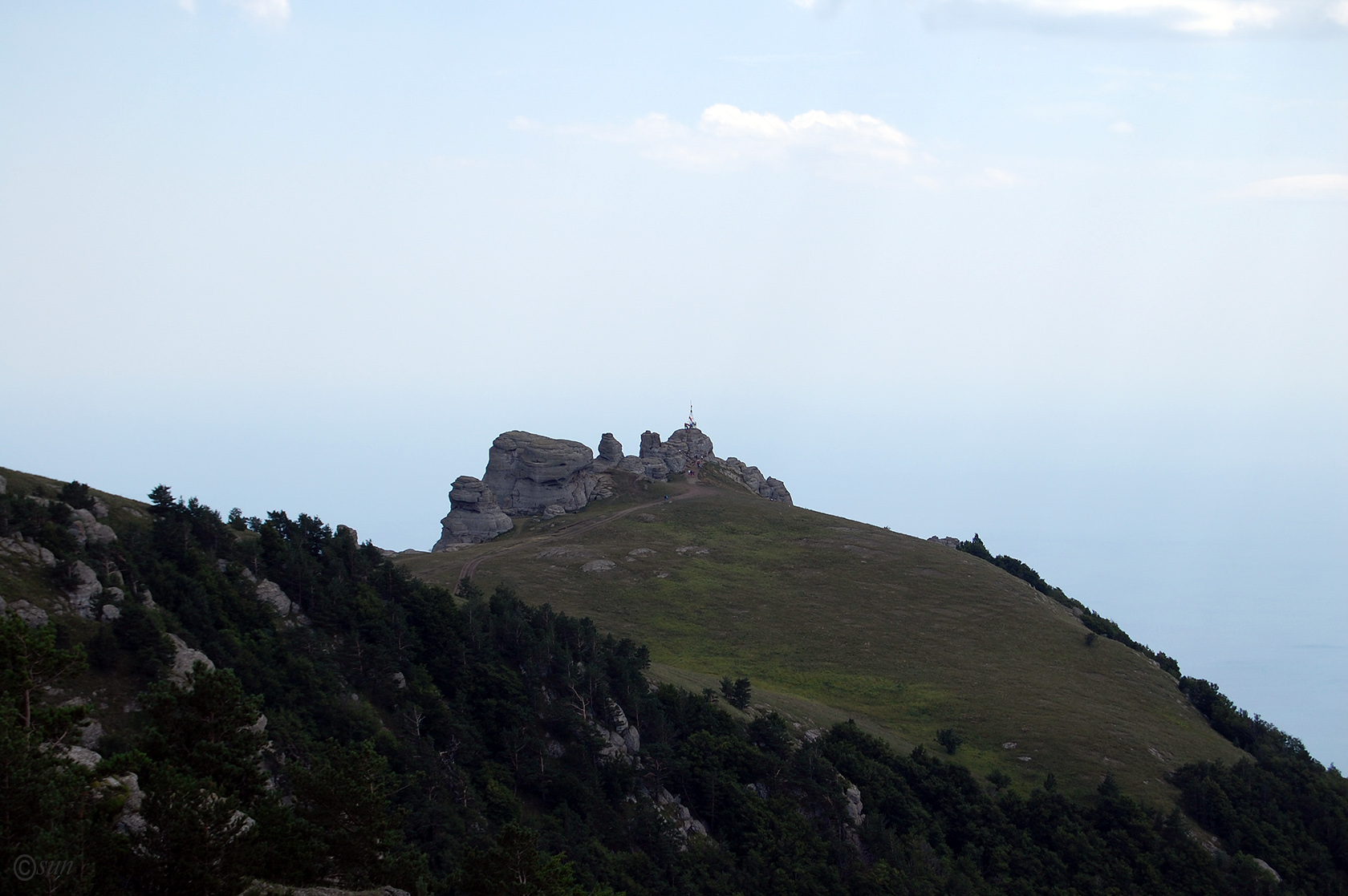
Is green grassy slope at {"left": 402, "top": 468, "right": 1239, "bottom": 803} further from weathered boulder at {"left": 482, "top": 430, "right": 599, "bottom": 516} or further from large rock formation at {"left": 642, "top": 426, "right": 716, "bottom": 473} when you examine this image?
large rock formation at {"left": 642, "top": 426, "right": 716, "bottom": 473}

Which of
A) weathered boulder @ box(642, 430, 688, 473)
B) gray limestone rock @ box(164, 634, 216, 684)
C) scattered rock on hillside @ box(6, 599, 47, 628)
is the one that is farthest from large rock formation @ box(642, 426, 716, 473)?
scattered rock on hillside @ box(6, 599, 47, 628)

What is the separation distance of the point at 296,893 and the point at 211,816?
365 cm

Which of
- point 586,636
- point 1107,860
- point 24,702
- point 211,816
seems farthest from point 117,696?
point 1107,860

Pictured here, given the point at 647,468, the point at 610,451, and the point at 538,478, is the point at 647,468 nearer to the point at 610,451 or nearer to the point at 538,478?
the point at 610,451

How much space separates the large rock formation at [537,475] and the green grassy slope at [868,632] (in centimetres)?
786

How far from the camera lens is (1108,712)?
93438 millimetres

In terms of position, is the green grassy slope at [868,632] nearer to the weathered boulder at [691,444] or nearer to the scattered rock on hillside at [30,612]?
the weathered boulder at [691,444]

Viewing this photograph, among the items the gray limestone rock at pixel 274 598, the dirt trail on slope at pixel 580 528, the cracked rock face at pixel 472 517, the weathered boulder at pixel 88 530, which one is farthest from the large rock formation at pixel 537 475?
the weathered boulder at pixel 88 530

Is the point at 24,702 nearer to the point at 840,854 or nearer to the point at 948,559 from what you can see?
the point at 840,854

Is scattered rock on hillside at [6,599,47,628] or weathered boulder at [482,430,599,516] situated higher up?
weathered boulder at [482,430,599,516]

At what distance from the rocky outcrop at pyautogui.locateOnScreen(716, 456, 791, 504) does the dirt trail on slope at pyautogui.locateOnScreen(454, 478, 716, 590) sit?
1352 cm

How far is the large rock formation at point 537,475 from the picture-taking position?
15275 centimetres

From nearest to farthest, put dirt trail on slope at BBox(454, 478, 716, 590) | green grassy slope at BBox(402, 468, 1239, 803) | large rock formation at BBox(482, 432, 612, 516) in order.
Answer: green grassy slope at BBox(402, 468, 1239, 803) < dirt trail on slope at BBox(454, 478, 716, 590) < large rock formation at BBox(482, 432, 612, 516)

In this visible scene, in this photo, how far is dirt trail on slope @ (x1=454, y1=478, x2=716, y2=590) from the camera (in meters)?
119
